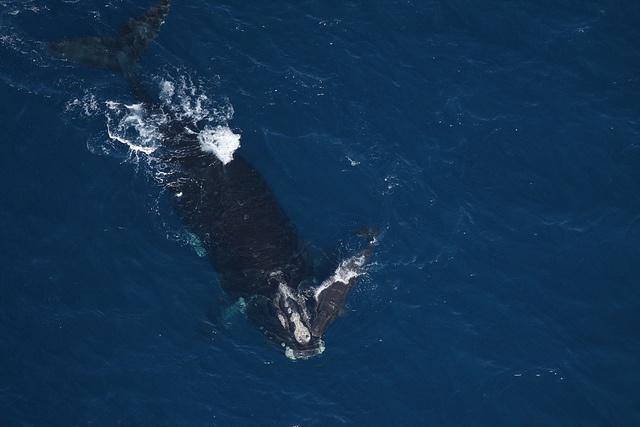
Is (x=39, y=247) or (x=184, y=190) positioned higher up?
(x=184, y=190)

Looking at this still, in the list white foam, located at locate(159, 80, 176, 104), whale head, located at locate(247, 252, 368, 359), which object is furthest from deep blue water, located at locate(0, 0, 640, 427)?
whale head, located at locate(247, 252, 368, 359)

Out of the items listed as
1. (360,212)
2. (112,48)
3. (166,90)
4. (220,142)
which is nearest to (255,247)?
(360,212)

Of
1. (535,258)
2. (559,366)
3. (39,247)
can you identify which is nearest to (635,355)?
(559,366)

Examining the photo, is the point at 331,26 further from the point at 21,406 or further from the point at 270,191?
the point at 21,406

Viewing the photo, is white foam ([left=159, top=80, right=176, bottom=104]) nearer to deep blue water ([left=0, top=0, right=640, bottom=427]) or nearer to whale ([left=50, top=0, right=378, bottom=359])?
deep blue water ([left=0, top=0, right=640, bottom=427])

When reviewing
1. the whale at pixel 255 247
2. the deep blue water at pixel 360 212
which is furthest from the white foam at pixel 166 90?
the whale at pixel 255 247

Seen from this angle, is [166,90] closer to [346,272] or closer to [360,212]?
[360,212]

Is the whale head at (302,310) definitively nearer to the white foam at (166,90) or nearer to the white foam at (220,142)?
the white foam at (220,142)
